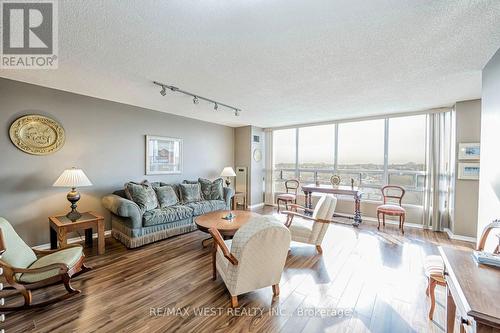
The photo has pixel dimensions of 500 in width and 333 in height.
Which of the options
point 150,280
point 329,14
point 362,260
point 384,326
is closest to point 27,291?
point 150,280

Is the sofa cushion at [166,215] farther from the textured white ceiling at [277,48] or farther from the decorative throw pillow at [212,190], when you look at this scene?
the textured white ceiling at [277,48]

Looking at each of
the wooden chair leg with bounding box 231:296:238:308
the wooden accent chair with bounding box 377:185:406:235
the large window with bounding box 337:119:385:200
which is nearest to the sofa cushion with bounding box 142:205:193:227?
the wooden chair leg with bounding box 231:296:238:308

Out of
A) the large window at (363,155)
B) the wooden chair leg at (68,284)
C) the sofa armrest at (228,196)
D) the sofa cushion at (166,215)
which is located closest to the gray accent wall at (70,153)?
the sofa cushion at (166,215)

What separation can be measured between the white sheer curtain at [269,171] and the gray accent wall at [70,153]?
2733 mm

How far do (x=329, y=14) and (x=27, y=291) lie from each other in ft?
11.8

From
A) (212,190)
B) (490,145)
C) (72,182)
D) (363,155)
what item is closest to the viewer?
(490,145)

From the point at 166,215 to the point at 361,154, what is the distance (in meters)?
4.79

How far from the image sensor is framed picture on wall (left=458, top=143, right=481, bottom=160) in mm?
3625

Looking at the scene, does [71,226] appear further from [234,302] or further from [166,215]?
[234,302]

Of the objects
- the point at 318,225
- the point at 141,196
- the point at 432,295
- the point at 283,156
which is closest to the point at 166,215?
the point at 141,196

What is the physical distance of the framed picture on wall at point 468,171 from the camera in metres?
3.63

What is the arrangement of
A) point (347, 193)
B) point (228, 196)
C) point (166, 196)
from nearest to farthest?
1. point (166, 196)
2. point (347, 193)
3. point (228, 196)

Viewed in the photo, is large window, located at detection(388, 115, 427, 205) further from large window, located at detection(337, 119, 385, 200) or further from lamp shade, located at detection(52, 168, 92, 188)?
lamp shade, located at detection(52, 168, 92, 188)

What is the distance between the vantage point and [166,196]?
4.12 meters
